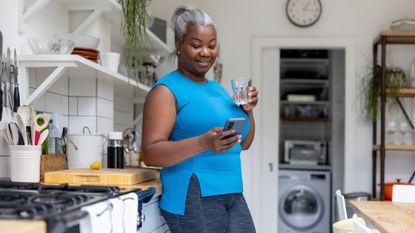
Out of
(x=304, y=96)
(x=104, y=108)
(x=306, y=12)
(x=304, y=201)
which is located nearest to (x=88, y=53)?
(x=104, y=108)

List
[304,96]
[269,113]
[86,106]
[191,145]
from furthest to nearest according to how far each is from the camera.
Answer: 1. [304,96]
2. [269,113]
3. [86,106]
4. [191,145]

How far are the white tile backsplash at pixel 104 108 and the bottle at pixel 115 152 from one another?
1.04 feet

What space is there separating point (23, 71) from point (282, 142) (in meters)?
4.48

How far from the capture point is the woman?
70.9 inches

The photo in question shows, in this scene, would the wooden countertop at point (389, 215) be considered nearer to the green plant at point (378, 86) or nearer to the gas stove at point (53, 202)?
the gas stove at point (53, 202)

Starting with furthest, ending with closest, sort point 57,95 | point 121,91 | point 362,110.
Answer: point 362,110
point 121,91
point 57,95

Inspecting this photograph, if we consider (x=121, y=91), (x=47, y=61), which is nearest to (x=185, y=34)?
(x=47, y=61)

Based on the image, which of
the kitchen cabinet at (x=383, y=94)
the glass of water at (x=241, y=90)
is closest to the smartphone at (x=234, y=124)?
the glass of water at (x=241, y=90)

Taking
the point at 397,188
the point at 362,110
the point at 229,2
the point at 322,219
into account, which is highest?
the point at 229,2

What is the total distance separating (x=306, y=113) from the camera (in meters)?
6.25

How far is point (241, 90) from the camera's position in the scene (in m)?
1.98

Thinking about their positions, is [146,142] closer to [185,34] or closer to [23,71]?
[185,34]

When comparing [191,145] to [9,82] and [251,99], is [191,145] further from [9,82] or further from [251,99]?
[9,82]

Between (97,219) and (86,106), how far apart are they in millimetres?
1508
